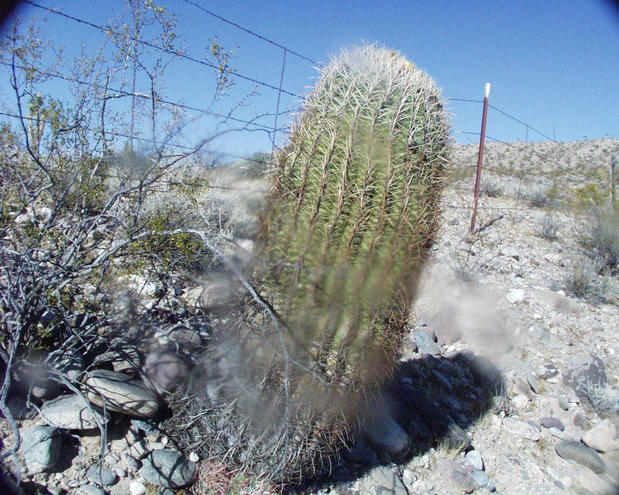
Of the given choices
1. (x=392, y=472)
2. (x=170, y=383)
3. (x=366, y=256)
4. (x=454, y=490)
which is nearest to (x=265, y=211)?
(x=366, y=256)

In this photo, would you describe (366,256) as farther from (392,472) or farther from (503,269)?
(503,269)

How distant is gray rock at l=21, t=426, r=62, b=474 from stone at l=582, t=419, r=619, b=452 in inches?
157

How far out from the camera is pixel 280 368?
2.58 metres

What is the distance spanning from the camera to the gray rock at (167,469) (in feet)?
8.93

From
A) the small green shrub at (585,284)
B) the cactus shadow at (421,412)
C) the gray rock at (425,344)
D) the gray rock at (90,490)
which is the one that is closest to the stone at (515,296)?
the small green shrub at (585,284)

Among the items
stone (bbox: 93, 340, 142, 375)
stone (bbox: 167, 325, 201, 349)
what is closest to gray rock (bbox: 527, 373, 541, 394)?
stone (bbox: 167, 325, 201, 349)

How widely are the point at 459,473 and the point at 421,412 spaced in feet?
1.91

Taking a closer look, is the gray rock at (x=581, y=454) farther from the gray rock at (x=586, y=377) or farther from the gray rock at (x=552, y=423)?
the gray rock at (x=586, y=377)

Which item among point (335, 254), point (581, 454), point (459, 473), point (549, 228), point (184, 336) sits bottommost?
point (459, 473)

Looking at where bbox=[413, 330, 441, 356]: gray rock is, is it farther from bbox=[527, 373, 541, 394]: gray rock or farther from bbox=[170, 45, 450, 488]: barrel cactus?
bbox=[170, 45, 450, 488]: barrel cactus

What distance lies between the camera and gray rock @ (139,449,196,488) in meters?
2.72

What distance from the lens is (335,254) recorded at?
96.6 inches

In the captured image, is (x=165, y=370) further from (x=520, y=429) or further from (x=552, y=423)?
(x=552, y=423)

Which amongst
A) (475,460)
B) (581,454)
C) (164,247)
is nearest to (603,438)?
Answer: (581,454)
